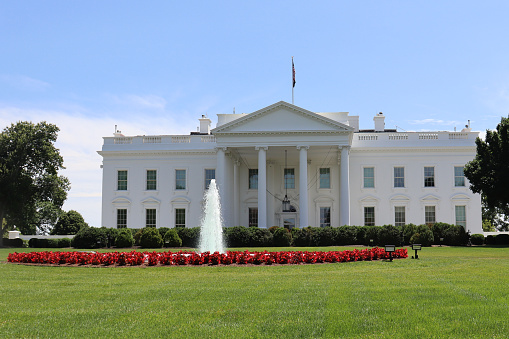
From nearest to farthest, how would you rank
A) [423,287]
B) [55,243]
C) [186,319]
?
1. [186,319]
2. [423,287]
3. [55,243]

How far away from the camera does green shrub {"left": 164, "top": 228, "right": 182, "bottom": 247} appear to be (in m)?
34.8

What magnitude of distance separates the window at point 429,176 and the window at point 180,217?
2183 cm

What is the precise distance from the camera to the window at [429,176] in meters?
44.1

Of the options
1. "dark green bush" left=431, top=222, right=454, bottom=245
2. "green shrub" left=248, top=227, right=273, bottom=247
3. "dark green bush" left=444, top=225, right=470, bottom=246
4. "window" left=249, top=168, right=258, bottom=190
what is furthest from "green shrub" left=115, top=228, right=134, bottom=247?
"dark green bush" left=444, top=225, right=470, bottom=246

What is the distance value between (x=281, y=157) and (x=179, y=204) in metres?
10.2

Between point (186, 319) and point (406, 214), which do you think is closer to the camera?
point (186, 319)

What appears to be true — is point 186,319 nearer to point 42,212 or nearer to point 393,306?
point 393,306

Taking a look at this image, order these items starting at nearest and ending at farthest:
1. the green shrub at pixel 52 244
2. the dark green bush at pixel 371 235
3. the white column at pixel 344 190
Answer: the dark green bush at pixel 371 235
the green shrub at pixel 52 244
the white column at pixel 344 190

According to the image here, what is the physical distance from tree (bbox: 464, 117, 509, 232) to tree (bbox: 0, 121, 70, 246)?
34.4 metres

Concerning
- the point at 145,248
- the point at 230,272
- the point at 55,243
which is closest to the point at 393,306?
the point at 230,272

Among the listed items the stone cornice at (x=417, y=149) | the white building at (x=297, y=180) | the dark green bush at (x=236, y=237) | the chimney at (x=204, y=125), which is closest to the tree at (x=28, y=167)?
the white building at (x=297, y=180)

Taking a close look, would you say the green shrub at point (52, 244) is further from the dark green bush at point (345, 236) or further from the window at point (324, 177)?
the window at point (324, 177)

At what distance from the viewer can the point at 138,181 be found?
45781 mm

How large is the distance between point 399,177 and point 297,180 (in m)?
9.05
